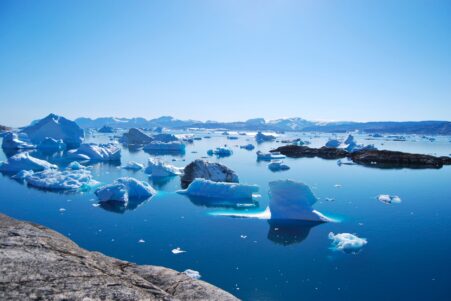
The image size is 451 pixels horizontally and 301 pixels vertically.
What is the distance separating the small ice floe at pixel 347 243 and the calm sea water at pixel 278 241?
0.14 metres

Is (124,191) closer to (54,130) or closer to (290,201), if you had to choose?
(290,201)

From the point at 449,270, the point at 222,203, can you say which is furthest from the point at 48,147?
the point at 449,270

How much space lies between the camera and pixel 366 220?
8281 mm

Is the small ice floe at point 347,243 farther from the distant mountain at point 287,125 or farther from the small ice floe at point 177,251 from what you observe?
the distant mountain at point 287,125

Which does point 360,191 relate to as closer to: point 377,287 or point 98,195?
point 377,287

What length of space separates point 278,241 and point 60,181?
27.3 feet

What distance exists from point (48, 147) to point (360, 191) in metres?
25.0

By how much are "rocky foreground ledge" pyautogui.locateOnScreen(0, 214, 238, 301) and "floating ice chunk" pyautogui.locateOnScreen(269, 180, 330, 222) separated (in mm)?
5874

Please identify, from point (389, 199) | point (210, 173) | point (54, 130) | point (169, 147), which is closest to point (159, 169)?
point (210, 173)

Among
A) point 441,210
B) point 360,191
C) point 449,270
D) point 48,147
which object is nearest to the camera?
point 449,270

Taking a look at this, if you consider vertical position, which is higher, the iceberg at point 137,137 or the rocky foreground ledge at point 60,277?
the rocky foreground ledge at point 60,277

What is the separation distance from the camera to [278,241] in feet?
22.1

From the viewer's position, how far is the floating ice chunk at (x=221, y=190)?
10508 mm

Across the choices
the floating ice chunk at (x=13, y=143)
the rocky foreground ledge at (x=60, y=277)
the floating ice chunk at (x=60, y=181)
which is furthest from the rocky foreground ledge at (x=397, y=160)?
the floating ice chunk at (x=13, y=143)
